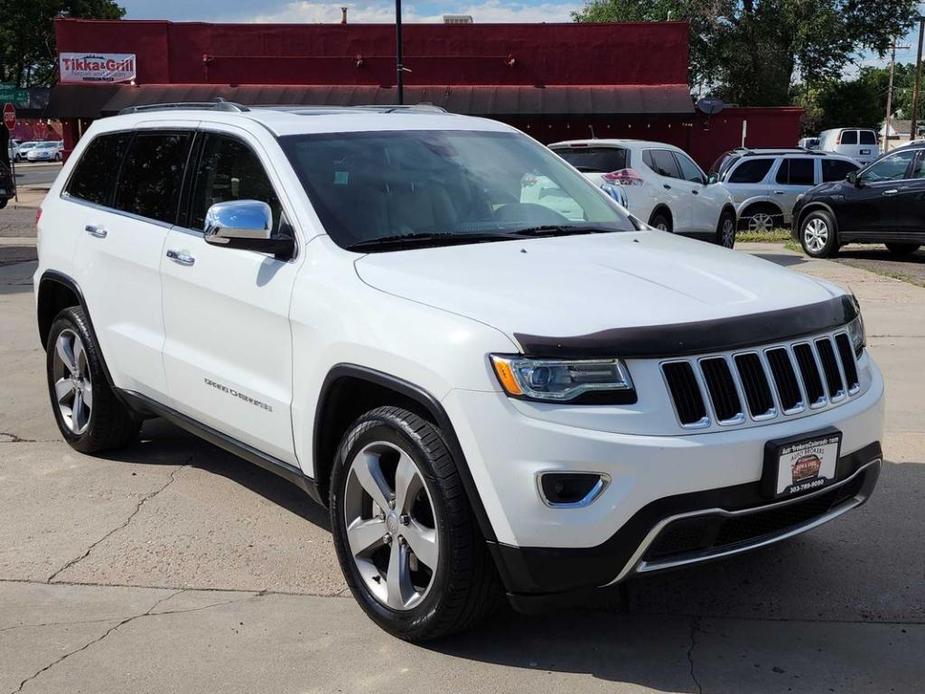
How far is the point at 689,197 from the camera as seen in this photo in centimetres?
1523

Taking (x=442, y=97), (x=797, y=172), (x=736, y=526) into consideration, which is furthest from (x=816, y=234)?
(x=442, y=97)

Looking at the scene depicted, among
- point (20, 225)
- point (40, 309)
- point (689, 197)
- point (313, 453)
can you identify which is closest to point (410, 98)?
point (20, 225)

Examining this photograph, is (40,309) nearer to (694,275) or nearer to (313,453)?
(313,453)

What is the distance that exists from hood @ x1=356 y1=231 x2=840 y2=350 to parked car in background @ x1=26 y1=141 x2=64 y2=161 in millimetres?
66311

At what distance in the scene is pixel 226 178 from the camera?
4598 mm

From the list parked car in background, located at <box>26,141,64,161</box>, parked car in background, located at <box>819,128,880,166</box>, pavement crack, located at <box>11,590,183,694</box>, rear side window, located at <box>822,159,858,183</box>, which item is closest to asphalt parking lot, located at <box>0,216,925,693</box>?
pavement crack, located at <box>11,590,183,694</box>

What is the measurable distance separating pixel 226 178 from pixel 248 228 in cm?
80

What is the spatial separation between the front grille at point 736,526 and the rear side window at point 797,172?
17.4 metres

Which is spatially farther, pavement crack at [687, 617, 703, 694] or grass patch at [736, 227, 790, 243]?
grass patch at [736, 227, 790, 243]

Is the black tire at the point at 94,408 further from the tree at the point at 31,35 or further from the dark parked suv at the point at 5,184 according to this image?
the tree at the point at 31,35

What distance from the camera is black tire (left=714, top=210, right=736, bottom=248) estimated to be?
52.4ft

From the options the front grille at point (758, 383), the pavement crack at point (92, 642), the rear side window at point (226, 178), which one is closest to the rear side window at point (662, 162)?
the rear side window at point (226, 178)

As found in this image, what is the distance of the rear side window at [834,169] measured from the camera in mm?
20031

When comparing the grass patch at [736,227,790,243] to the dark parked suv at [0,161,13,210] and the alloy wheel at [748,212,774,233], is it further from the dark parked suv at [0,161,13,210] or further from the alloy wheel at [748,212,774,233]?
the dark parked suv at [0,161,13,210]
